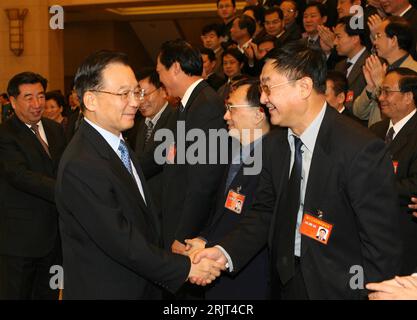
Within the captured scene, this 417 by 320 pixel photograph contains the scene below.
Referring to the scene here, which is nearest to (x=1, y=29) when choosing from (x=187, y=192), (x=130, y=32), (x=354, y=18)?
(x=130, y=32)

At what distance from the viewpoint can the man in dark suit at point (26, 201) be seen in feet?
12.2

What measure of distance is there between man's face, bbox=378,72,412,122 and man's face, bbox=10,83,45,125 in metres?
2.30

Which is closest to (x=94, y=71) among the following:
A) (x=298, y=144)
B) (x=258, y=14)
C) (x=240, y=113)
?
(x=298, y=144)

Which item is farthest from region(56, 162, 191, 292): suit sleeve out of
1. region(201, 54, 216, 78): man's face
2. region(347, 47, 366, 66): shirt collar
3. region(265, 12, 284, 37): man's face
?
region(265, 12, 284, 37): man's face

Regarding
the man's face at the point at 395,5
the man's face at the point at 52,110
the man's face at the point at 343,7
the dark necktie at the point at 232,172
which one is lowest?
the dark necktie at the point at 232,172

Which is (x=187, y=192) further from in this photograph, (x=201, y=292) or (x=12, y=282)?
(x=12, y=282)

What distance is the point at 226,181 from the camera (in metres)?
3.14

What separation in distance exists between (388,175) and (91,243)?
1.12 meters

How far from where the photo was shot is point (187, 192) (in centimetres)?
335

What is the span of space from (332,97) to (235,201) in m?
1.55

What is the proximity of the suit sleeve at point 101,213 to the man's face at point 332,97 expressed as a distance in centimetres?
239

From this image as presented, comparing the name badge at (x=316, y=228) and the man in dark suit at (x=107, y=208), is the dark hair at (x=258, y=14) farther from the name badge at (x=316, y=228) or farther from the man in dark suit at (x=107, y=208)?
the name badge at (x=316, y=228)

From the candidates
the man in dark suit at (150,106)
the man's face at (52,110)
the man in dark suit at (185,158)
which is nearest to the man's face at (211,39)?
the man's face at (52,110)

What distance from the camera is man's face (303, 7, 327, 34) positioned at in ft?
21.0
